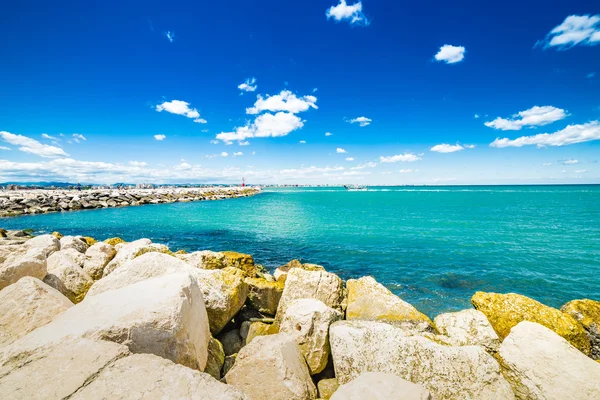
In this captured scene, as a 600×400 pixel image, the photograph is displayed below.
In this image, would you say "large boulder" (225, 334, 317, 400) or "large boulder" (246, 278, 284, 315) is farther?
"large boulder" (246, 278, 284, 315)

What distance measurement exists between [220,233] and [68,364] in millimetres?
29119

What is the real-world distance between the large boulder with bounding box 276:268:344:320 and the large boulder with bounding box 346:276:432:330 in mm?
575

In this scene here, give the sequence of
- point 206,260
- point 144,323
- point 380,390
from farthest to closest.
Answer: point 206,260 < point 380,390 < point 144,323

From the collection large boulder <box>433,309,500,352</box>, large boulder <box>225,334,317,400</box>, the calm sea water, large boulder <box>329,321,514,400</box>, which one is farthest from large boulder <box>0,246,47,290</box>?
the calm sea water

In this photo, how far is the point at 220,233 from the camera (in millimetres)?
31641

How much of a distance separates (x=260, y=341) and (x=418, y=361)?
3.56m

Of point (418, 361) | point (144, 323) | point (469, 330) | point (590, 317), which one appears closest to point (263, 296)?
point (418, 361)

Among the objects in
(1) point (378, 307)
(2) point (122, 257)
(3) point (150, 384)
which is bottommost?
(1) point (378, 307)

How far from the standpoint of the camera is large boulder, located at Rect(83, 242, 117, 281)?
10.8 m

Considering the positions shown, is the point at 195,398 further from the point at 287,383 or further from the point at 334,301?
the point at 334,301

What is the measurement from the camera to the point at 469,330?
7.43 m

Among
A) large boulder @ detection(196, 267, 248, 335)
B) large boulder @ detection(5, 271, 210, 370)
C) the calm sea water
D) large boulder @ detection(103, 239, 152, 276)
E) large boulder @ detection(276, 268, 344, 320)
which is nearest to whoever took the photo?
large boulder @ detection(5, 271, 210, 370)

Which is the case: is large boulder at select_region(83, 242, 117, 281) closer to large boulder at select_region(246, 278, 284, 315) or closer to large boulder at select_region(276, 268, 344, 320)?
large boulder at select_region(246, 278, 284, 315)

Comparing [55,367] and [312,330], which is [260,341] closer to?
[312,330]
